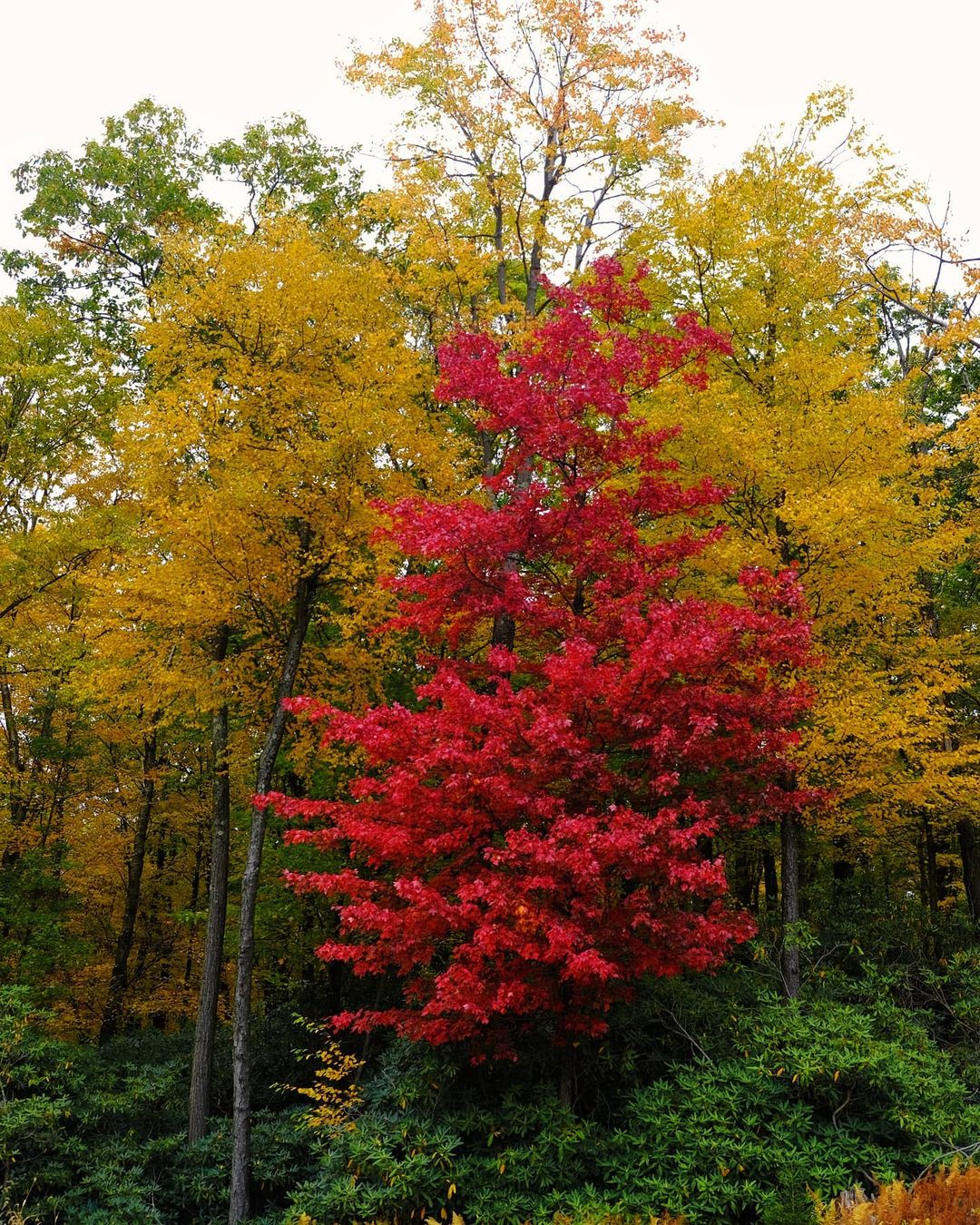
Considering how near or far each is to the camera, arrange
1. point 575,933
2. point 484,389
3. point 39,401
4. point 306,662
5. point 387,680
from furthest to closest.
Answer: point 39,401
point 387,680
point 306,662
point 484,389
point 575,933

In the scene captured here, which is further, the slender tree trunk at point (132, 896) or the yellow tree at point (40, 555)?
the slender tree trunk at point (132, 896)

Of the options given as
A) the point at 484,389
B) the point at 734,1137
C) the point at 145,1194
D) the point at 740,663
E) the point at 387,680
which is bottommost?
the point at 145,1194

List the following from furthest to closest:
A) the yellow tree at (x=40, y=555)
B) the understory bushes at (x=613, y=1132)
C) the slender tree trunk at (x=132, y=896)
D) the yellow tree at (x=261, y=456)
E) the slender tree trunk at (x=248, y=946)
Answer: the slender tree trunk at (x=132, y=896) → the yellow tree at (x=40, y=555) → the yellow tree at (x=261, y=456) → the slender tree trunk at (x=248, y=946) → the understory bushes at (x=613, y=1132)

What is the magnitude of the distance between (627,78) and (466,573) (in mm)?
8074

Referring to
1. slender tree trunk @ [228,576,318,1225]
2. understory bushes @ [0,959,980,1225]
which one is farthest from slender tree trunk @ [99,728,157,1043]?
slender tree trunk @ [228,576,318,1225]

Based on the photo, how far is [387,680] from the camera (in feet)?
42.0

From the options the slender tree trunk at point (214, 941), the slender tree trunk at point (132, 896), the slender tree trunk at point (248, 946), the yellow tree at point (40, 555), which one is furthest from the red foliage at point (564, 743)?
the slender tree trunk at point (132, 896)

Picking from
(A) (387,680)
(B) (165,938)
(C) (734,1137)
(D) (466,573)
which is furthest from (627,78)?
(B) (165,938)

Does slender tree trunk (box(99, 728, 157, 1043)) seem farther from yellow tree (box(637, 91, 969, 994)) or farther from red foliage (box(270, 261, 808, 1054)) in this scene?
yellow tree (box(637, 91, 969, 994))

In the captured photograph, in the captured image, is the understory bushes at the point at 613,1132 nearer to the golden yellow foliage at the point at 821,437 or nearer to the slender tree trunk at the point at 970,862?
the golden yellow foliage at the point at 821,437

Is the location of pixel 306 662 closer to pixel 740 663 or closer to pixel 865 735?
pixel 740 663

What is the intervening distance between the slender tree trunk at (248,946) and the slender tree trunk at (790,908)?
19.4 feet

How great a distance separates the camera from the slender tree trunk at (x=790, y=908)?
9086 millimetres

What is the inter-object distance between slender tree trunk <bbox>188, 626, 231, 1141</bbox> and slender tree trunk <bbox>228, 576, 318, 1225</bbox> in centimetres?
116
